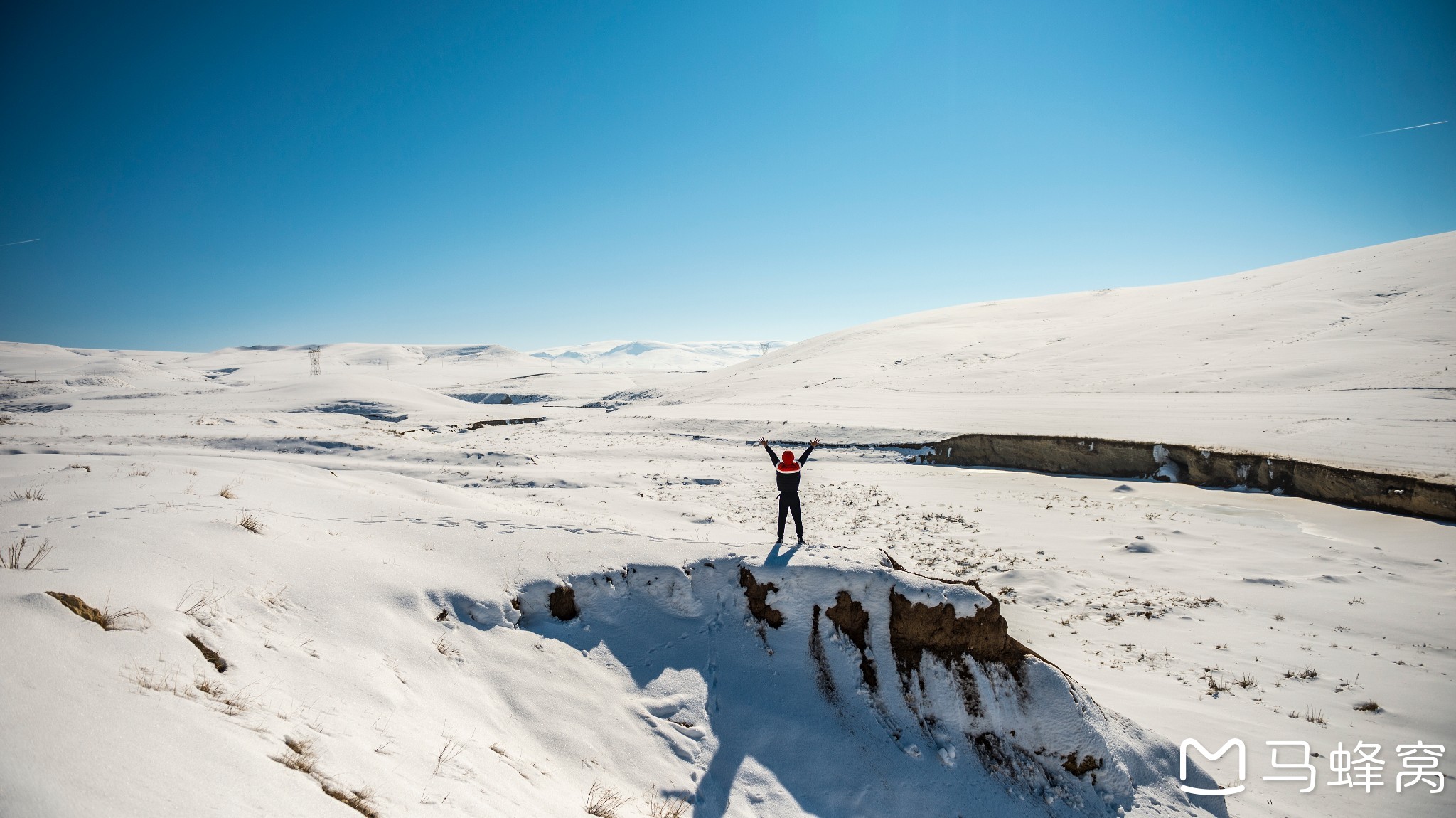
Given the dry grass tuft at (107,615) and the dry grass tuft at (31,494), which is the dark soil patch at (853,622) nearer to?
the dry grass tuft at (107,615)

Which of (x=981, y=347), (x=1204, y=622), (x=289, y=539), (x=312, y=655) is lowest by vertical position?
(x=1204, y=622)

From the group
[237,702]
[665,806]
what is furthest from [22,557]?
[665,806]

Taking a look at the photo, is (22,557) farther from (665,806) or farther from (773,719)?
(773,719)

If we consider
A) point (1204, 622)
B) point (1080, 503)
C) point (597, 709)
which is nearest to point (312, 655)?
point (597, 709)

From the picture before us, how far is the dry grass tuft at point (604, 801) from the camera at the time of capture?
14.5ft

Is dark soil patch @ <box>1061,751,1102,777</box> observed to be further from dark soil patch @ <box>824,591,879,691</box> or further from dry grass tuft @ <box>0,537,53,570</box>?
dry grass tuft @ <box>0,537,53,570</box>

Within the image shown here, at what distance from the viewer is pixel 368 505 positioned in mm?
9070

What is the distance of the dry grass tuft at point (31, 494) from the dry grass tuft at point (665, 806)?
857cm

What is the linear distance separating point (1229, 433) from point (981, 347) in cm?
3064

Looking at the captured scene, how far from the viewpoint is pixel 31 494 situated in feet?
22.8

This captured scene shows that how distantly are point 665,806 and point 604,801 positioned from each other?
0.62 metres

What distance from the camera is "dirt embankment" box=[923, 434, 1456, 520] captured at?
1377cm

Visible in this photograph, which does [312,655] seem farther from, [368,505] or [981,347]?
[981,347]

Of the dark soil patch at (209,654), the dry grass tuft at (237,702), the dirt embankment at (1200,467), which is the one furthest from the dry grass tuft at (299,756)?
the dirt embankment at (1200,467)
